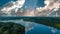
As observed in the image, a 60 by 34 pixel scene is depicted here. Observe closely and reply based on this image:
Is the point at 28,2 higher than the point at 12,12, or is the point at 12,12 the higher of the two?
the point at 28,2

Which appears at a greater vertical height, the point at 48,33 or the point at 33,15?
the point at 33,15

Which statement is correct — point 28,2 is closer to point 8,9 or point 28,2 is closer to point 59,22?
point 8,9

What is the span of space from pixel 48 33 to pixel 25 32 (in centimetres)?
29

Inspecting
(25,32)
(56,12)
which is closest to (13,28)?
(25,32)

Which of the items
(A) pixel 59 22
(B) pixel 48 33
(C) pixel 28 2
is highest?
(C) pixel 28 2

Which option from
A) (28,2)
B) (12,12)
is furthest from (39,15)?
(12,12)

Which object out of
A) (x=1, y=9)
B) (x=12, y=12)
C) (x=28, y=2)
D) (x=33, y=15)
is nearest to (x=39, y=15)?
(x=33, y=15)

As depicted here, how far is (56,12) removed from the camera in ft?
5.82

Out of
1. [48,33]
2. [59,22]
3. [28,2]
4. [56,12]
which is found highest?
[28,2]

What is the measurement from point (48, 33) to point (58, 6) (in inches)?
14.8

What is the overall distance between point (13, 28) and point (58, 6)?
25.7 inches

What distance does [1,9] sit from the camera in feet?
5.95

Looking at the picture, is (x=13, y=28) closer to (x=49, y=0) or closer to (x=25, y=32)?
(x=25, y=32)

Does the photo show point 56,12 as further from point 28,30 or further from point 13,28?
point 13,28
